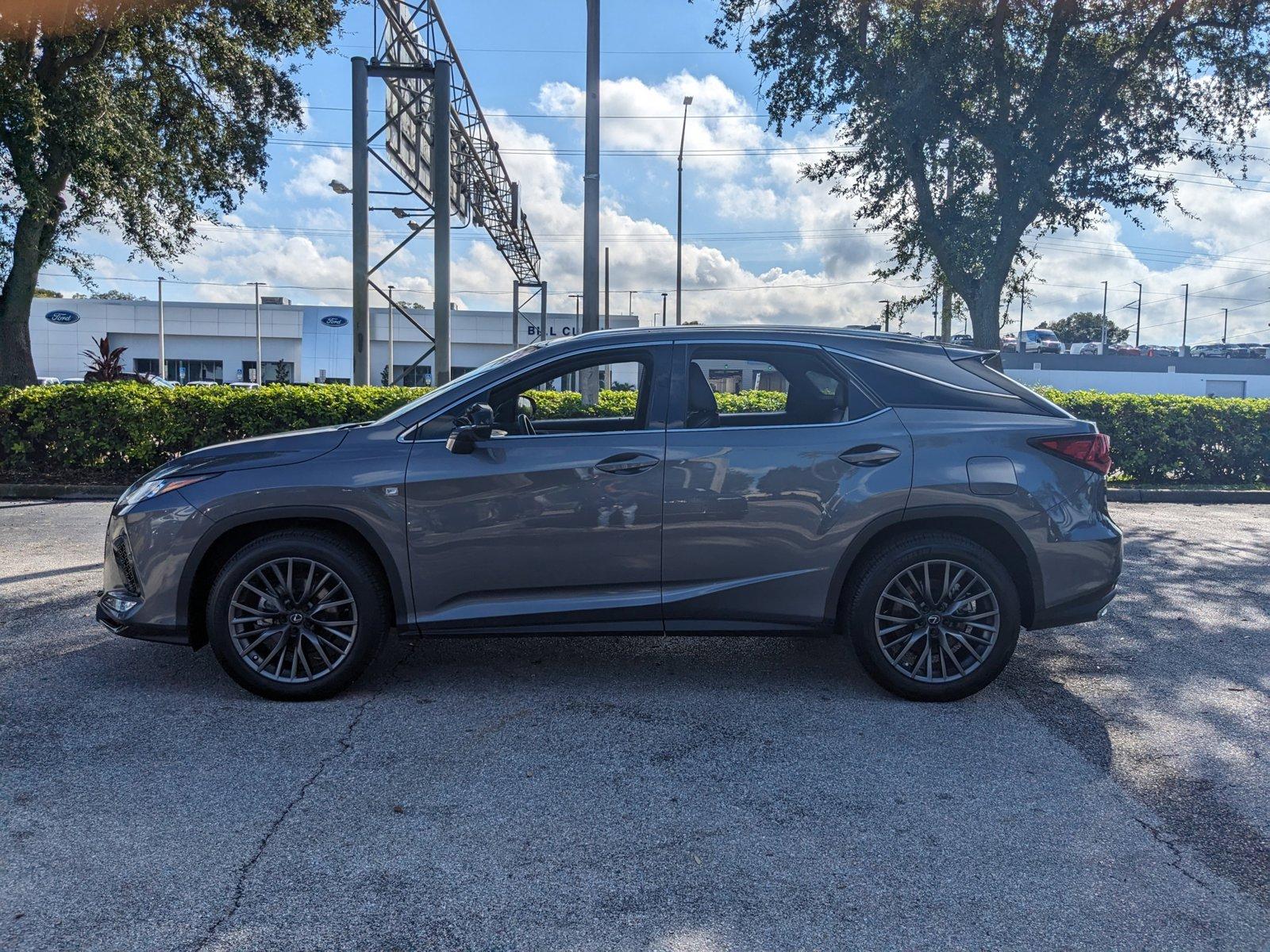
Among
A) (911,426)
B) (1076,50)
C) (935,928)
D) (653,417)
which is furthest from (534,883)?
(1076,50)

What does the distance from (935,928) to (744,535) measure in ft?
7.01

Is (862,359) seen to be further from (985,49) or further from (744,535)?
(985,49)

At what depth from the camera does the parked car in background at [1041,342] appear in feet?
194

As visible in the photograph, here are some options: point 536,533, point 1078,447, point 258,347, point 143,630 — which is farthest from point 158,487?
point 258,347

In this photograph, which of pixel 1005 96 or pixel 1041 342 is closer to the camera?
pixel 1005 96

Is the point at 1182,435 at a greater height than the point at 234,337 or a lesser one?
lesser

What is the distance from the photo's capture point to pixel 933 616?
15.3ft

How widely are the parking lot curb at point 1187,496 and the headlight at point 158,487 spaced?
12791mm

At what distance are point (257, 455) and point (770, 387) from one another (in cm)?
262

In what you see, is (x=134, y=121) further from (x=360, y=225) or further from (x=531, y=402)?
(x=531, y=402)

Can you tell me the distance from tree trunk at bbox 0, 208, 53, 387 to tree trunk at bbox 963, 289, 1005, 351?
1549 cm

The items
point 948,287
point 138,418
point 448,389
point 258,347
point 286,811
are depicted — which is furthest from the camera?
point 258,347

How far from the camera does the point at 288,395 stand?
1321 centimetres

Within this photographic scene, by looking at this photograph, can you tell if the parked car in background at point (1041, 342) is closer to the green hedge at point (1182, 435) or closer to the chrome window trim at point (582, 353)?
the green hedge at point (1182, 435)
